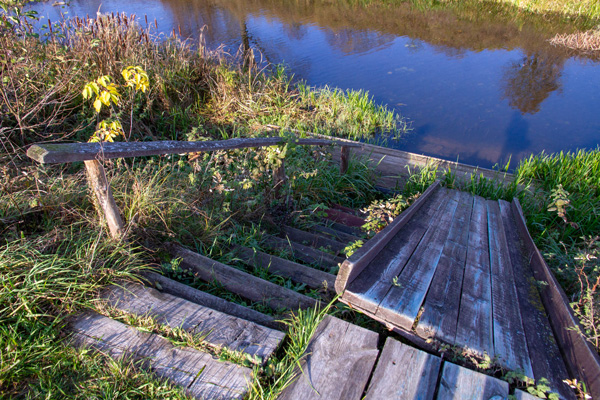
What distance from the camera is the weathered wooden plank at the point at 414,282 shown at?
5.91ft

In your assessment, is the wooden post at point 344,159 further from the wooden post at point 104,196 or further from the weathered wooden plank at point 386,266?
the wooden post at point 104,196

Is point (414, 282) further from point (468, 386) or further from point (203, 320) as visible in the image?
point (203, 320)

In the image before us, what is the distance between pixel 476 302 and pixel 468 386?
0.67 m

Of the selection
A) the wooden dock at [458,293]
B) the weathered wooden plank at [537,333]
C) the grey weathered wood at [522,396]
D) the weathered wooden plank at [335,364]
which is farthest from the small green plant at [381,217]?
the grey weathered wood at [522,396]

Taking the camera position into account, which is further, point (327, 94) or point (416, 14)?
point (416, 14)

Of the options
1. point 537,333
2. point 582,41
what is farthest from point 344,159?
point 582,41

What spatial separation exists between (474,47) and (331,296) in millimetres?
13086

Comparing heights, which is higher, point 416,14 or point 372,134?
point 416,14

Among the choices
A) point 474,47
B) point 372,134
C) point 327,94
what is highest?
point 474,47

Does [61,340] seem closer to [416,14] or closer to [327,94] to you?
[327,94]

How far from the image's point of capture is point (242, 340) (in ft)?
5.57

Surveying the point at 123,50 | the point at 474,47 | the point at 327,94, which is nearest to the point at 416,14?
the point at 474,47

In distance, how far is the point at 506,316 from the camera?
1944mm

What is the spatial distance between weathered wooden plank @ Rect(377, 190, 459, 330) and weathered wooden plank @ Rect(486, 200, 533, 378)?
37 cm
